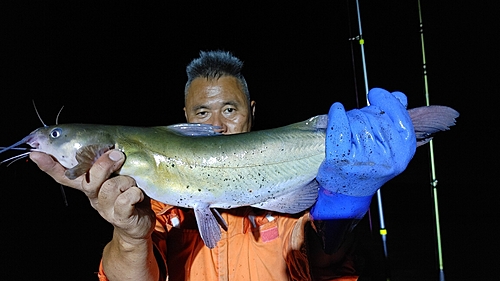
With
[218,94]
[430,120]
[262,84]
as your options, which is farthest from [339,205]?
[262,84]

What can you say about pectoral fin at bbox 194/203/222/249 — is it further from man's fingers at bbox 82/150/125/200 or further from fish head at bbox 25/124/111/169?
fish head at bbox 25/124/111/169

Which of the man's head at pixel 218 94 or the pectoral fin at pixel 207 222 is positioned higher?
the man's head at pixel 218 94

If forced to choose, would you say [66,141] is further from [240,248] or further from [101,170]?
[240,248]

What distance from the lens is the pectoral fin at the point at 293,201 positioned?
165 centimetres

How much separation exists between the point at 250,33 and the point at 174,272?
898 centimetres

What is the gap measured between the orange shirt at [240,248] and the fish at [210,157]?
17.7 inches

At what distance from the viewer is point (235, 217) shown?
2105mm

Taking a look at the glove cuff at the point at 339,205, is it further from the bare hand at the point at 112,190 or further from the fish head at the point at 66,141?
the fish head at the point at 66,141

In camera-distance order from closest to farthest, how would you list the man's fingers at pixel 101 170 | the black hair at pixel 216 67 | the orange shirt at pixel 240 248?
1. the man's fingers at pixel 101 170
2. the orange shirt at pixel 240 248
3. the black hair at pixel 216 67

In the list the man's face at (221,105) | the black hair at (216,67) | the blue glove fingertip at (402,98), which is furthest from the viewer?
the black hair at (216,67)

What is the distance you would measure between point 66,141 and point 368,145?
1.28m

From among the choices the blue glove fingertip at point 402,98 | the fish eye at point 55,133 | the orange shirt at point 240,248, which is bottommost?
the orange shirt at point 240,248

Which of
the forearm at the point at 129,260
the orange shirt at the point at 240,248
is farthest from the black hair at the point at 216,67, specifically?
the forearm at the point at 129,260

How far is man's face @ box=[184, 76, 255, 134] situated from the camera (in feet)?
7.71
